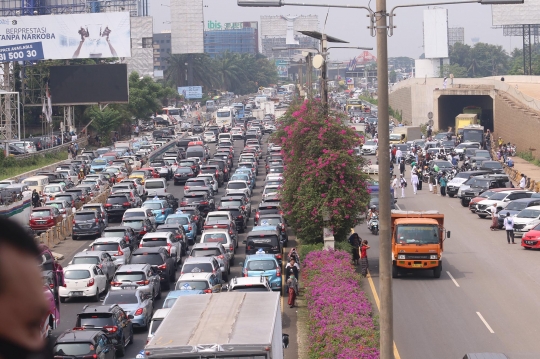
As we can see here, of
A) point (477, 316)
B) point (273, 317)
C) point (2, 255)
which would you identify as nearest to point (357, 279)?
point (477, 316)

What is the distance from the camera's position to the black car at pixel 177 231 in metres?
32.2

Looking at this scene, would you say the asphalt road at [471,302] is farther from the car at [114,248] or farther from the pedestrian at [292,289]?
the car at [114,248]

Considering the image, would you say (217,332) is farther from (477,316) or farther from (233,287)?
(477,316)

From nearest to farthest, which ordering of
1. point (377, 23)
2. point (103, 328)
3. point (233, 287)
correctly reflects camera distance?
point (377, 23) → point (103, 328) → point (233, 287)

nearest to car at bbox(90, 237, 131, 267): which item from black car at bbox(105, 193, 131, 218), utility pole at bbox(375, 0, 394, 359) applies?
black car at bbox(105, 193, 131, 218)

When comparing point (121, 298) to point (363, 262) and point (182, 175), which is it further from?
point (182, 175)

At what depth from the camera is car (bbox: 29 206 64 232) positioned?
36781mm

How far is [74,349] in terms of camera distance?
16.2 m

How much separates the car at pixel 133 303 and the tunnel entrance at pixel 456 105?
242 feet

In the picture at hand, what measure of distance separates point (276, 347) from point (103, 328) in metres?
6.89

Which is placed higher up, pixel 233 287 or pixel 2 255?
pixel 2 255

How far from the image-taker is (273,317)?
13031 mm

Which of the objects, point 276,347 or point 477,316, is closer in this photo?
point 276,347

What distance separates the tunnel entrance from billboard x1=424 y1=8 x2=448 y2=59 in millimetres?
100515
